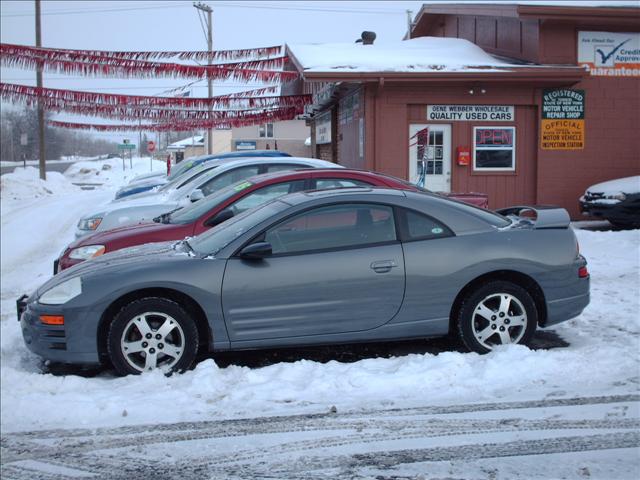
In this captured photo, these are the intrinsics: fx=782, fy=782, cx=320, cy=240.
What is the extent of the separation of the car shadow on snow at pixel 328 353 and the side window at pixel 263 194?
6.08 feet

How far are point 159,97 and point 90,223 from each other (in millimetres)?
9796

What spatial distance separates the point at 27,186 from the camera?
102ft

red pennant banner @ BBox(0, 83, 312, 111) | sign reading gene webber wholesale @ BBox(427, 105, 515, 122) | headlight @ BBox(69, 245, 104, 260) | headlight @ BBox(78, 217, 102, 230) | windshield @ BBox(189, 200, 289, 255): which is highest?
red pennant banner @ BBox(0, 83, 312, 111)

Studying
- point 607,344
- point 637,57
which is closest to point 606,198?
point 637,57

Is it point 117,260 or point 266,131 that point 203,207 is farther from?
point 266,131

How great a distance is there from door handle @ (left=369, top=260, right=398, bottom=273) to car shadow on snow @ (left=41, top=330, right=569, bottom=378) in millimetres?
815

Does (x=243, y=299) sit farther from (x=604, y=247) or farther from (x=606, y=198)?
(x=606, y=198)

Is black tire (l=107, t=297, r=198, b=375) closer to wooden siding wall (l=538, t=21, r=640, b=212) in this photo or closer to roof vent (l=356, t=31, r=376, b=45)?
wooden siding wall (l=538, t=21, r=640, b=212)

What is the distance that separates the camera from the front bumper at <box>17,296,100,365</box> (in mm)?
5840

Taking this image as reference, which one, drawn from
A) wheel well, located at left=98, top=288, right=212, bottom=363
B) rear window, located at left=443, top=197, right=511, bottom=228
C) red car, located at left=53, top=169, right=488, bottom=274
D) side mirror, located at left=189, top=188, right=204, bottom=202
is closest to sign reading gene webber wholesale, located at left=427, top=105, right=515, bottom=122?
side mirror, located at left=189, top=188, right=204, bottom=202

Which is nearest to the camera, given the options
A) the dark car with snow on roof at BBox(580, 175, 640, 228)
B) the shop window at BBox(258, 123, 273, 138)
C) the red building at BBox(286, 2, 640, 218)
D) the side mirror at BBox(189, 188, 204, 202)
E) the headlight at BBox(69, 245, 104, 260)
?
the headlight at BBox(69, 245, 104, 260)

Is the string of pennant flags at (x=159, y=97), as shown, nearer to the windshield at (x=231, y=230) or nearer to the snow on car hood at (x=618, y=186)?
the snow on car hood at (x=618, y=186)

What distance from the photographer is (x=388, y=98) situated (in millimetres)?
15758

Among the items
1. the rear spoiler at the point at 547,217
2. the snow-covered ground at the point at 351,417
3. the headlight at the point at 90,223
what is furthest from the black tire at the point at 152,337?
the headlight at the point at 90,223
